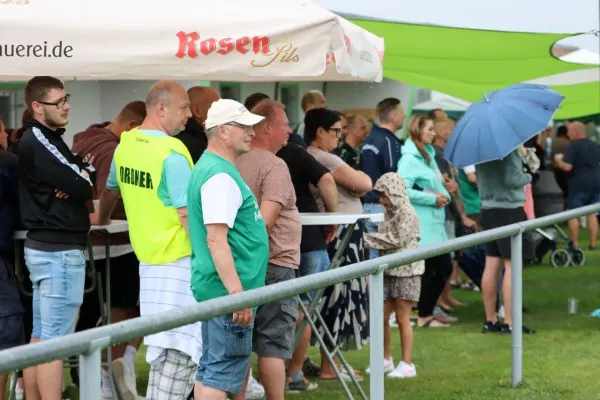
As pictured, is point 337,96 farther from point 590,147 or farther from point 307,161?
point 307,161

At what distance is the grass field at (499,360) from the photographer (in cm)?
779

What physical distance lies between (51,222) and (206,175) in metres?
1.19

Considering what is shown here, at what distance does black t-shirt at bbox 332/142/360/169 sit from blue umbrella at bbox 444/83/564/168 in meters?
0.80

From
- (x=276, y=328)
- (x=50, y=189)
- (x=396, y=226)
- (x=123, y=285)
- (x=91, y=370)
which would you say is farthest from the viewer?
(x=396, y=226)

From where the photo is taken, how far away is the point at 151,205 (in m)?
6.14

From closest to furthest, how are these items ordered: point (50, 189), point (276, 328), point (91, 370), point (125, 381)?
point (91, 370), point (50, 189), point (276, 328), point (125, 381)

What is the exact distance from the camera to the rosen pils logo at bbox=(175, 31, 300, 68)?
607cm

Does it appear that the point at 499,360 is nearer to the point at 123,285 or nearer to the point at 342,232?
the point at 342,232

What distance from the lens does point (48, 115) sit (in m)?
6.29

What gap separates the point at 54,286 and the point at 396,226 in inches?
118

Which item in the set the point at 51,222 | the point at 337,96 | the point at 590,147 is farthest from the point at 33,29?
the point at 337,96

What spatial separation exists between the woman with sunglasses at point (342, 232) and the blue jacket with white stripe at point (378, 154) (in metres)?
1.79

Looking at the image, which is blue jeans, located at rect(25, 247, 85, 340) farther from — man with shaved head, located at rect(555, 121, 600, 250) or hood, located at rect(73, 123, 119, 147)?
man with shaved head, located at rect(555, 121, 600, 250)

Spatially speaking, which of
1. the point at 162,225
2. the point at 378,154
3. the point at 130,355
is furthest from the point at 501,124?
the point at 162,225
